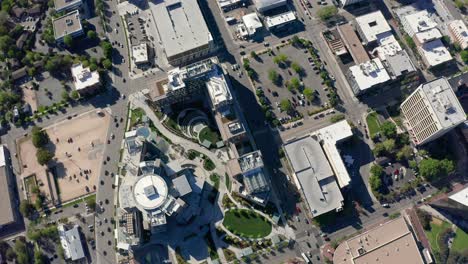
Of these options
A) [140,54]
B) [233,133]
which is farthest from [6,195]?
[233,133]

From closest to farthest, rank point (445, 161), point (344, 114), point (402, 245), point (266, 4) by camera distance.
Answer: point (402, 245) → point (445, 161) → point (344, 114) → point (266, 4)

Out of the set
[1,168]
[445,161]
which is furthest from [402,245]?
[1,168]

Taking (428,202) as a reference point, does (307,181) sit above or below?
above

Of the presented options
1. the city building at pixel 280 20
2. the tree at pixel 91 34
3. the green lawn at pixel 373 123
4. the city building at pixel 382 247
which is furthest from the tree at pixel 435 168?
the tree at pixel 91 34

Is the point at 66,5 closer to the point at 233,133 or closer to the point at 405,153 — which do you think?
the point at 233,133

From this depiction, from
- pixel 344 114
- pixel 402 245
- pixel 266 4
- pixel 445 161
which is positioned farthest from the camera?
pixel 266 4

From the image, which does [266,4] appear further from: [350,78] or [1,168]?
[1,168]
